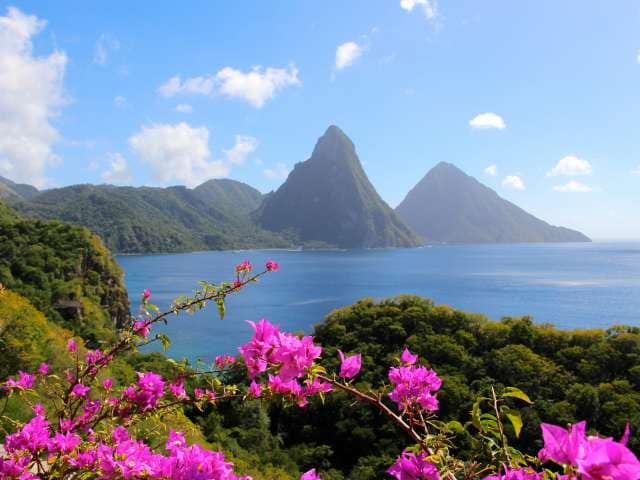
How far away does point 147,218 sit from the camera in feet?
416

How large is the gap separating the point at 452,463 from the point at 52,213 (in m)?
124

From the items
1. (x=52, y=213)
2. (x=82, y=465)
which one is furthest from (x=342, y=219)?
(x=82, y=465)

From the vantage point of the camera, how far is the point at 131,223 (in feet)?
364

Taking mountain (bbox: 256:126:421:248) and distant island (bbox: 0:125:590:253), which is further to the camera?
mountain (bbox: 256:126:421:248)

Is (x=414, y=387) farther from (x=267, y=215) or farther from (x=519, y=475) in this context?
(x=267, y=215)

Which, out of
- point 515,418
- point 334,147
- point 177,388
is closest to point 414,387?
point 515,418

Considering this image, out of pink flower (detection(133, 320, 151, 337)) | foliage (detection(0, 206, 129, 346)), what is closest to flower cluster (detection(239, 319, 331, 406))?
pink flower (detection(133, 320, 151, 337))

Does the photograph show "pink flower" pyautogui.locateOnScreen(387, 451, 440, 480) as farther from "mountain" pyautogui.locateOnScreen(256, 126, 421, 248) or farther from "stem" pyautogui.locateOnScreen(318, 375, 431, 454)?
"mountain" pyautogui.locateOnScreen(256, 126, 421, 248)

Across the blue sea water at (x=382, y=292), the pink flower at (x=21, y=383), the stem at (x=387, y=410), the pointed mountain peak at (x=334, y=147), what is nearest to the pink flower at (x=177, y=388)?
the pink flower at (x=21, y=383)

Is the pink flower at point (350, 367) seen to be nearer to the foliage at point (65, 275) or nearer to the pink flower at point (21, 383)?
the pink flower at point (21, 383)

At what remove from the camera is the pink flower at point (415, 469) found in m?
1.17

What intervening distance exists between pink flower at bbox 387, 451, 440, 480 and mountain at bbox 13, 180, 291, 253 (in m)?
111

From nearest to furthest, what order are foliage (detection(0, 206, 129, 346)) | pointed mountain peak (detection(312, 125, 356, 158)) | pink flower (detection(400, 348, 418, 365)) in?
pink flower (detection(400, 348, 418, 365)), foliage (detection(0, 206, 129, 346)), pointed mountain peak (detection(312, 125, 356, 158))

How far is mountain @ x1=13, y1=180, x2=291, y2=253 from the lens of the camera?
4215 inches
